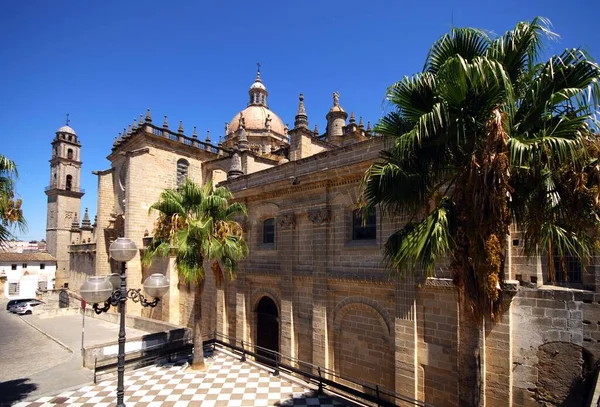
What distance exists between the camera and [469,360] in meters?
5.32

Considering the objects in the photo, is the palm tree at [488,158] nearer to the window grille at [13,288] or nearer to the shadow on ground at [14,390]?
the shadow on ground at [14,390]

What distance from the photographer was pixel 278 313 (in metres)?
14.4

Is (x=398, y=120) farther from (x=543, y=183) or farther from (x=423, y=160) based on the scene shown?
(x=543, y=183)

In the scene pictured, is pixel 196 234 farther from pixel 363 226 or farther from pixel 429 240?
pixel 429 240

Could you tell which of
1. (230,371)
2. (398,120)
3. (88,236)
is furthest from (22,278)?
(398,120)

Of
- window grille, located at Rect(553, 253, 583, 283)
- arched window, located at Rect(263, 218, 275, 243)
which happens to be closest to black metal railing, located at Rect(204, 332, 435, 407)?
→ window grille, located at Rect(553, 253, 583, 283)

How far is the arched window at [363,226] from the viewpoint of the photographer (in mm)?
11584

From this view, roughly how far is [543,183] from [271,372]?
1086 centimetres

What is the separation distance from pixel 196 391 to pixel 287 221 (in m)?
6.72

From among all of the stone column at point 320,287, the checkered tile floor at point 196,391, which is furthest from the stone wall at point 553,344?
the stone column at point 320,287

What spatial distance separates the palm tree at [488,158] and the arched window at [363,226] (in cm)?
592

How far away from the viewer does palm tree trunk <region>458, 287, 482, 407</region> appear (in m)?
5.20

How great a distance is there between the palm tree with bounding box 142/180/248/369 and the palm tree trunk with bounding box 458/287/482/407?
8473 millimetres

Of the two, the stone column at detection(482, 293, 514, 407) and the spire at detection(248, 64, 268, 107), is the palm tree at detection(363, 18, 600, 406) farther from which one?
the spire at detection(248, 64, 268, 107)
